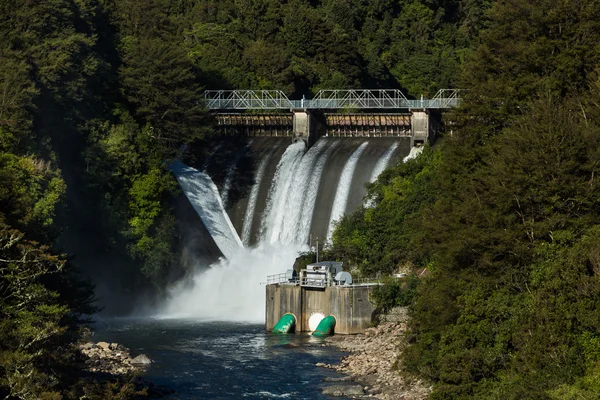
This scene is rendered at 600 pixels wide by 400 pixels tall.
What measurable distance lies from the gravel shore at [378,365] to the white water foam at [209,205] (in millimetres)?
22513

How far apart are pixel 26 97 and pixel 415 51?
210 ft

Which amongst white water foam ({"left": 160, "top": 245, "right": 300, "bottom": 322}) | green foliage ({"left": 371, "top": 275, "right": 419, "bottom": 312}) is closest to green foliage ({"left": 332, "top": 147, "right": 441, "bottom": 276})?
green foliage ({"left": 371, "top": 275, "right": 419, "bottom": 312})

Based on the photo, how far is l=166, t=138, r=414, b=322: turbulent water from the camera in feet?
267

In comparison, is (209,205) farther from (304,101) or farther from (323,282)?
(323,282)

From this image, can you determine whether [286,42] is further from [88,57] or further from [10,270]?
[10,270]

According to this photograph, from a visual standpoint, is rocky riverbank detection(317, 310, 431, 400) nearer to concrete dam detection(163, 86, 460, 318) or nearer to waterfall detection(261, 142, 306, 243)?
concrete dam detection(163, 86, 460, 318)

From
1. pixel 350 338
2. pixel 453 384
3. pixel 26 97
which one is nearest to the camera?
pixel 453 384

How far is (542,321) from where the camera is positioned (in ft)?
134

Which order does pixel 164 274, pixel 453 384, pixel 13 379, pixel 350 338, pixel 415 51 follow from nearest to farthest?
pixel 13 379
pixel 453 384
pixel 350 338
pixel 164 274
pixel 415 51

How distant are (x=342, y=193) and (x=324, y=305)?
1848 cm

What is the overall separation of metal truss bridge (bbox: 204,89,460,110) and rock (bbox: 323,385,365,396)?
45301mm

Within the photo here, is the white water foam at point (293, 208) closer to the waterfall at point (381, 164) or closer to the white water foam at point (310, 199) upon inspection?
the white water foam at point (310, 199)

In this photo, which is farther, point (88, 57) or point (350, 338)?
point (88, 57)

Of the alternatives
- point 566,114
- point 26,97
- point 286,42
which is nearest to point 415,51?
point 286,42
